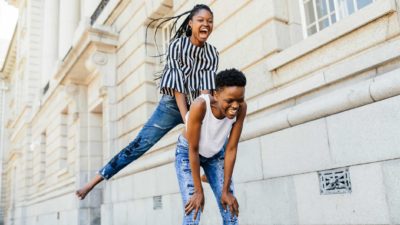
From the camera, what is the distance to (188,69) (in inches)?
145

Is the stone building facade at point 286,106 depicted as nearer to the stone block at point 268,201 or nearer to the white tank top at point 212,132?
the stone block at point 268,201

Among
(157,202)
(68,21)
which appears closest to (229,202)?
(157,202)

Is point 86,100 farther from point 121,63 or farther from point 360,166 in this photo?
point 360,166

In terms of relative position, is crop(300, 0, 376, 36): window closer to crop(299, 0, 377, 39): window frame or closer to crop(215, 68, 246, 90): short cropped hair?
crop(299, 0, 377, 39): window frame

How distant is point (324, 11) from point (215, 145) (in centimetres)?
329

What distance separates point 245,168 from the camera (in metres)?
Answer: 5.45

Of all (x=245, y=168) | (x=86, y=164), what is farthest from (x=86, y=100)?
(x=245, y=168)

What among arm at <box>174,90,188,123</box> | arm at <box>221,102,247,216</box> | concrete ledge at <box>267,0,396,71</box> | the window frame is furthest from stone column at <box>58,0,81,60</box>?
arm at <box>221,102,247,216</box>

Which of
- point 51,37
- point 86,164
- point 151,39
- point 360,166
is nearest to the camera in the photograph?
point 360,166

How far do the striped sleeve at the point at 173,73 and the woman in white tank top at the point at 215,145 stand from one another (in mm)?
525

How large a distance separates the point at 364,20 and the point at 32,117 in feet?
67.4

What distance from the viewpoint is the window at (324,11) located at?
5.14m

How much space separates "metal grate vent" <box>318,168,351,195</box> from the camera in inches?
159

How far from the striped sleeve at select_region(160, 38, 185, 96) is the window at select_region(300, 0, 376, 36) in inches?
106
